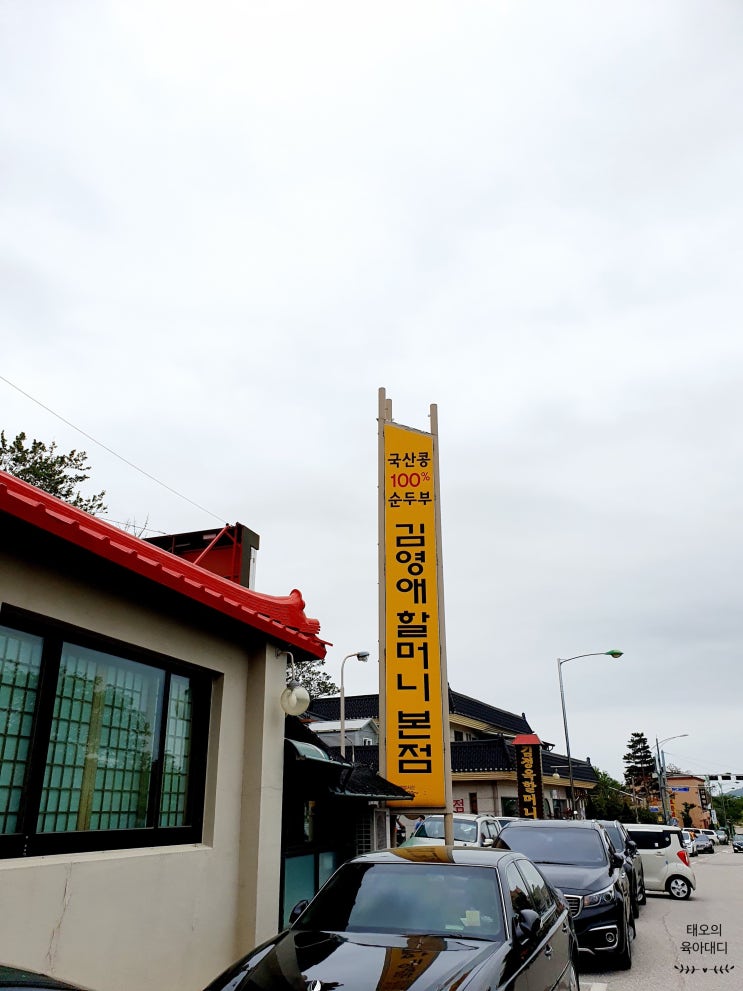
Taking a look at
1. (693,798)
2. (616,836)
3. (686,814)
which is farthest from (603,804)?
(693,798)

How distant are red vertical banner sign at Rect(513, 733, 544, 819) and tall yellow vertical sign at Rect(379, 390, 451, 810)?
1985cm

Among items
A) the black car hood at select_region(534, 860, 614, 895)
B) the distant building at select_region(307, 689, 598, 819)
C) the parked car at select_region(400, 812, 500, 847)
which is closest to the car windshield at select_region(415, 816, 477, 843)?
the parked car at select_region(400, 812, 500, 847)

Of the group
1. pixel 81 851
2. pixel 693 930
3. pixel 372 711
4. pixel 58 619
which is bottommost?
pixel 693 930

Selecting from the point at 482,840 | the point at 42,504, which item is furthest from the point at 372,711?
the point at 42,504

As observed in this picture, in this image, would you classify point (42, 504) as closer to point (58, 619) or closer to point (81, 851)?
point (58, 619)

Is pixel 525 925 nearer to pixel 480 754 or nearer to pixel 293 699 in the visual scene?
pixel 293 699

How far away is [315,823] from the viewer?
10.0m

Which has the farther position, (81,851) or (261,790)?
(261,790)

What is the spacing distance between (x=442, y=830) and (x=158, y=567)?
1347 cm

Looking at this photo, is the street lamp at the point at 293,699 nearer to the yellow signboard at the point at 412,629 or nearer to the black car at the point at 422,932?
the black car at the point at 422,932

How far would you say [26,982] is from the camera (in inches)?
111

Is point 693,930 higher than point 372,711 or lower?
lower

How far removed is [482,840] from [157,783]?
39.7 ft

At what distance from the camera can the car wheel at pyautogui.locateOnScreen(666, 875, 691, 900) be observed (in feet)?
60.1
